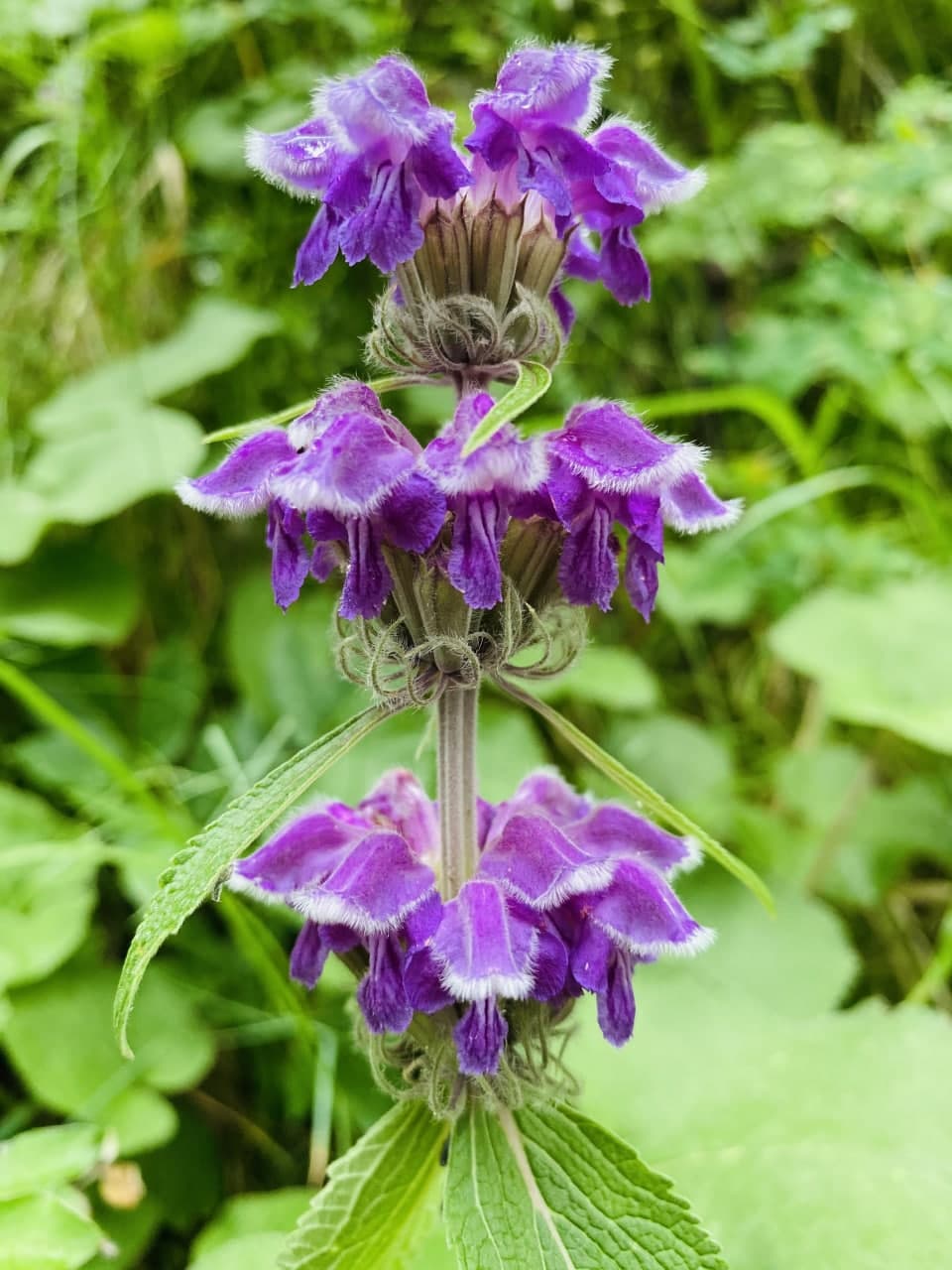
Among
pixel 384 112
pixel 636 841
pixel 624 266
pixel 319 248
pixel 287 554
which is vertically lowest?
A: pixel 636 841

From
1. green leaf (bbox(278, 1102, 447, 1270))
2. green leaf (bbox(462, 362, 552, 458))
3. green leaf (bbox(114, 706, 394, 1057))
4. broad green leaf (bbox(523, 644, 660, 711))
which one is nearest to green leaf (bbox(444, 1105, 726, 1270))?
green leaf (bbox(278, 1102, 447, 1270))

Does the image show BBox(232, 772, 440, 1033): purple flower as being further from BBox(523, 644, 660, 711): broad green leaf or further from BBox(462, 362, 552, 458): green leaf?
BBox(523, 644, 660, 711): broad green leaf

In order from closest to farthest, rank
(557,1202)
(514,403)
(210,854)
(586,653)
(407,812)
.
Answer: (514,403) → (210,854) → (557,1202) → (407,812) → (586,653)

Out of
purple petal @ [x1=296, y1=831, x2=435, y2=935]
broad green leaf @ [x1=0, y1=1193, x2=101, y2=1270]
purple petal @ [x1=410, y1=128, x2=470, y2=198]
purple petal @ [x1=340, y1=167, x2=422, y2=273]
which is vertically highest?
purple petal @ [x1=410, y1=128, x2=470, y2=198]

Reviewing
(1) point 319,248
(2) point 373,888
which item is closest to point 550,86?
(1) point 319,248

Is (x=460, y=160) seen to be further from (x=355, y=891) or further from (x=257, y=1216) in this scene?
(x=257, y=1216)

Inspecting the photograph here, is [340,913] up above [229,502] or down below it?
below
